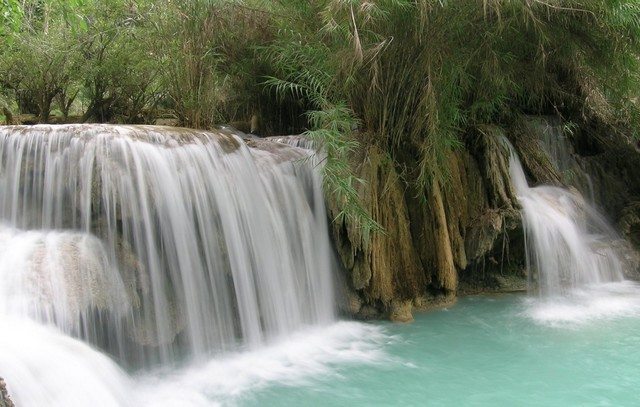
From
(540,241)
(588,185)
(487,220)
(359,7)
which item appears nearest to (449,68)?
(359,7)

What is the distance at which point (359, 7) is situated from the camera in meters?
4.49

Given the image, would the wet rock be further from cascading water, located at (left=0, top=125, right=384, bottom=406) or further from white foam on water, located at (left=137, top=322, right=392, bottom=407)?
cascading water, located at (left=0, top=125, right=384, bottom=406)

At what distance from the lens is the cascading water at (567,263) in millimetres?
5688

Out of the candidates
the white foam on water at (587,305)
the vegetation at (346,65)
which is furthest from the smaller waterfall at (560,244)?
the vegetation at (346,65)

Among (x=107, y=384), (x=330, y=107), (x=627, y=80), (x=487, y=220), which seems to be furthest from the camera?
(x=627, y=80)

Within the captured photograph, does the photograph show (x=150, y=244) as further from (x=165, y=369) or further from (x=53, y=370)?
(x=53, y=370)

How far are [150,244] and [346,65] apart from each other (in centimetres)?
221

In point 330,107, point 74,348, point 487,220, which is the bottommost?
point 74,348

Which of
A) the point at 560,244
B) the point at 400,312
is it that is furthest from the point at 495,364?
the point at 560,244

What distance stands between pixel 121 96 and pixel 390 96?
4548 mm

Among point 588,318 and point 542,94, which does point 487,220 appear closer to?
point 588,318

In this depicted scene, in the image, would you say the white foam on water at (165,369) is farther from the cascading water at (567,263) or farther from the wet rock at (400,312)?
the cascading water at (567,263)

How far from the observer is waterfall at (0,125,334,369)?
3822 millimetres

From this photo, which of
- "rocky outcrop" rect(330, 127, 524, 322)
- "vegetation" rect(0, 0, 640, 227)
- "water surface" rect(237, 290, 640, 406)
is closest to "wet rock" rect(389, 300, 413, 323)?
"rocky outcrop" rect(330, 127, 524, 322)
